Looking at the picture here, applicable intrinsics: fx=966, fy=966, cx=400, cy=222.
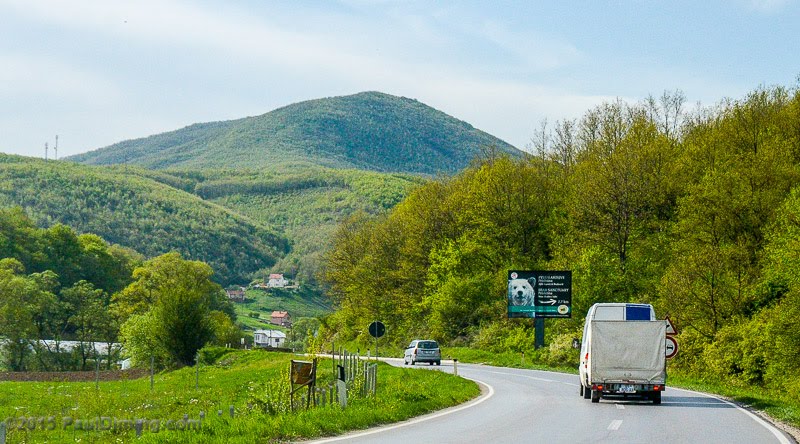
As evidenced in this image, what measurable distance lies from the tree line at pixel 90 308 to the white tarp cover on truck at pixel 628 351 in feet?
176

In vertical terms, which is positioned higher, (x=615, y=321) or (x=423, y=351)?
(x=615, y=321)

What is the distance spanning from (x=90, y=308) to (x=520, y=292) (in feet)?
187

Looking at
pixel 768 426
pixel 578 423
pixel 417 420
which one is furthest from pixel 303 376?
pixel 768 426

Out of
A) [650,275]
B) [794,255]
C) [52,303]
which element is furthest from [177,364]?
[794,255]

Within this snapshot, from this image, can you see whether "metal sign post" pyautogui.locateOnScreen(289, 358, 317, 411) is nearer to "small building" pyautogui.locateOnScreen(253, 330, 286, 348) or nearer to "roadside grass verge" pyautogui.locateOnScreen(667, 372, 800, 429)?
"roadside grass verge" pyautogui.locateOnScreen(667, 372, 800, 429)

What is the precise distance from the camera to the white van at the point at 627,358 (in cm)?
2616

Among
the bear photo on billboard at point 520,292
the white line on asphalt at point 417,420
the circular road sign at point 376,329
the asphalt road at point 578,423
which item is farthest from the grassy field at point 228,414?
the bear photo on billboard at point 520,292

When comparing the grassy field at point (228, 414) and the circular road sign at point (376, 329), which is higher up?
the circular road sign at point (376, 329)

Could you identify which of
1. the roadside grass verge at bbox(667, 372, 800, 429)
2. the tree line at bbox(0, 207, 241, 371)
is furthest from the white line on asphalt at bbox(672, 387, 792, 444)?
the tree line at bbox(0, 207, 241, 371)

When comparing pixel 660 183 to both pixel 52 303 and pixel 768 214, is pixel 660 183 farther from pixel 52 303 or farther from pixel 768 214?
pixel 52 303

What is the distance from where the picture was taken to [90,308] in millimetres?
99562

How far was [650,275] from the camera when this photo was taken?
Result: 57.7m

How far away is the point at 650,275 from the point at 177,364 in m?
38.4

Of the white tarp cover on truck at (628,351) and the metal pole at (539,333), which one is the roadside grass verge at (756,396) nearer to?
the white tarp cover on truck at (628,351)
